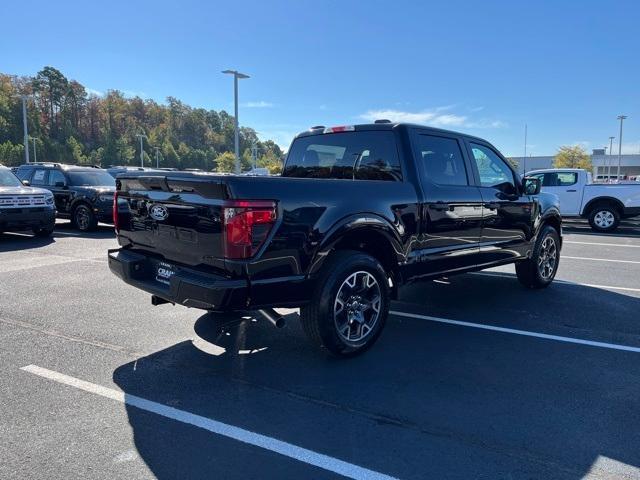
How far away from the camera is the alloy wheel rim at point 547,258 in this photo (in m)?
6.88

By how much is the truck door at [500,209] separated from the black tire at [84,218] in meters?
10.5

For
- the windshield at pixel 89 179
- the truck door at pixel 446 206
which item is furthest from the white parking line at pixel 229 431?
the windshield at pixel 89 179

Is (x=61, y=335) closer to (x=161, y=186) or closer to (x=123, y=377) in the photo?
(x=123, y=377)

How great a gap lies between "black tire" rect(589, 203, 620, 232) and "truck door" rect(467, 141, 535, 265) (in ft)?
33.7

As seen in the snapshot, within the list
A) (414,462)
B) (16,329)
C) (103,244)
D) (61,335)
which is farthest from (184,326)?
(103,244)

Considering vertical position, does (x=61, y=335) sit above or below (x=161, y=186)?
below

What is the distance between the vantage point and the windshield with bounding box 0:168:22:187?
11266 mm

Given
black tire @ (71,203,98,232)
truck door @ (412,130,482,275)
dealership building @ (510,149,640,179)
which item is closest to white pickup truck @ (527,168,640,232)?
truck door @ (412,130,482,275)

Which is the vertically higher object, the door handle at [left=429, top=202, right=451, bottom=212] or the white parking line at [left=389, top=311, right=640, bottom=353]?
the door handle at [left=429, top=202, right=451, bottom=212]

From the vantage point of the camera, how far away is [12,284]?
22.0ft

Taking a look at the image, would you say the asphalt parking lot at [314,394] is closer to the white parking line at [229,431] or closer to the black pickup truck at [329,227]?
the white parking line at [229,431]

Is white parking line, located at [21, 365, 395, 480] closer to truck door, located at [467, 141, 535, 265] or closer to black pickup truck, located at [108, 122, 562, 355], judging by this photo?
black pickup truck, located at [108, 122, 562, 355]

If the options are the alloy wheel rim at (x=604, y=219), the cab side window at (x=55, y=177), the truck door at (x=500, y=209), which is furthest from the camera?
the alloy wheel rim at (x=604, y=219)

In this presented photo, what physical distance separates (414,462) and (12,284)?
6160 mm
